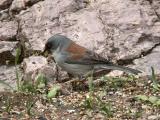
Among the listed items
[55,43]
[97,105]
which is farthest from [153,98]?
[55,43]

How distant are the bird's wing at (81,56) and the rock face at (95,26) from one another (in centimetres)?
55

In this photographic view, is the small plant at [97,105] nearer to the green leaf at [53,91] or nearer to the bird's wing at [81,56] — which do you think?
the green leaf at [53,91]

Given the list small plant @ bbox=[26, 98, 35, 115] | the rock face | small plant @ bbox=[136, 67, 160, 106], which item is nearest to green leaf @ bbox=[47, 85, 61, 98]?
small plant @ bbox=[26, 98, 35, 115]

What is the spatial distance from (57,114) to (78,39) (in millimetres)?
2095

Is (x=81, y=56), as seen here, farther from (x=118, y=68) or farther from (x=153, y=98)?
(x=153, y=98)

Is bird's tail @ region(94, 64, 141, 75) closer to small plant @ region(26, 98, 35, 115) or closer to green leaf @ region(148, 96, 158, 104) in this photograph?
green leaf @ region(148, 96, 158, 104)

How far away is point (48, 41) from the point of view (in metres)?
9.55

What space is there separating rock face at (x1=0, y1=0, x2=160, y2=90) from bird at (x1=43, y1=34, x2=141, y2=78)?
423 millimetres

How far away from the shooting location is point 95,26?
33.5 ft

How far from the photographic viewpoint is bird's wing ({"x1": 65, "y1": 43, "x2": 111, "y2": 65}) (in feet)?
30.4

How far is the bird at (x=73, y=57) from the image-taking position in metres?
9.30

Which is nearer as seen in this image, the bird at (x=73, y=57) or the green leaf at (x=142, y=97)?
the green leaf at (x=142, y=97)

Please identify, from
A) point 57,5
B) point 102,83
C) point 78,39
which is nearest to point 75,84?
point 102,83

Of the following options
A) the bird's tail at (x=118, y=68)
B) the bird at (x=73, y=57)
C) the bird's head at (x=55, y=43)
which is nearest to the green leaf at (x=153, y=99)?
the bird's tail at (x=118, y=68)
